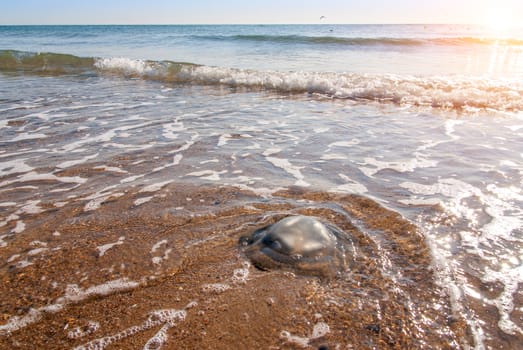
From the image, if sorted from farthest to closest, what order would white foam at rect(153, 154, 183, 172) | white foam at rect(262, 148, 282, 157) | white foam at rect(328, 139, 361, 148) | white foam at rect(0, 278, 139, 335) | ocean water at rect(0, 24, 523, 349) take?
white foam at rect(328, 139, 361, 148), white foam at rect(262, 148, 282, 157), white foam at rect(153, 154, 183, 172), ocean water at rect(0, 24, 523, 349), white foam at rect(0, 278, 139, 335)

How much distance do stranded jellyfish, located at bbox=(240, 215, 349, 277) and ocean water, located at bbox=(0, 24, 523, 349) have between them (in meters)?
0.16

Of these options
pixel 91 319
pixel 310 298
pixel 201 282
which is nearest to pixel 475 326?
pixel 310 298

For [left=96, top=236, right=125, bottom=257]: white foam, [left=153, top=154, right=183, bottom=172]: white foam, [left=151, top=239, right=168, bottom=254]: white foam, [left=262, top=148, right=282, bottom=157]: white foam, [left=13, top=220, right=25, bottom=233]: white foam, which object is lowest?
[left=151, top=239, right=168, bottom=254]: white foam

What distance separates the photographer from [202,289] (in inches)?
83.0

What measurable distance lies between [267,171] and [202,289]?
6.34ft

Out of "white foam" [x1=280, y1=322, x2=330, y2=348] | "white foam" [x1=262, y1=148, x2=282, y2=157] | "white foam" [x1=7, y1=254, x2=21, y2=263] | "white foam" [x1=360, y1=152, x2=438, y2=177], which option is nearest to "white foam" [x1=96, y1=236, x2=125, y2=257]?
"white foam" [x1=7, y1=254, x2=21, y2=263]

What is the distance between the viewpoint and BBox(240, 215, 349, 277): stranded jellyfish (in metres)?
2.25

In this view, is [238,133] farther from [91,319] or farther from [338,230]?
[91,319]

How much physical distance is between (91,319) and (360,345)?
4.51 feet

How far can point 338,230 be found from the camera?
2.63 meters

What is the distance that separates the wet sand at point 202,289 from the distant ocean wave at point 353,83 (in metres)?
5.57

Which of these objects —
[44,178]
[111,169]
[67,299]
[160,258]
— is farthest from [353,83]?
[67,299]

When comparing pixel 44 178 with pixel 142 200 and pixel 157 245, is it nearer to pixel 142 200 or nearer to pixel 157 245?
pixel 142 200

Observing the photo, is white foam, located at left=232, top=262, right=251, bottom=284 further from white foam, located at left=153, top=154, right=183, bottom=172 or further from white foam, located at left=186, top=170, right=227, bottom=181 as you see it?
white foam, located at left=153, top=154, right=183, bottom=172
